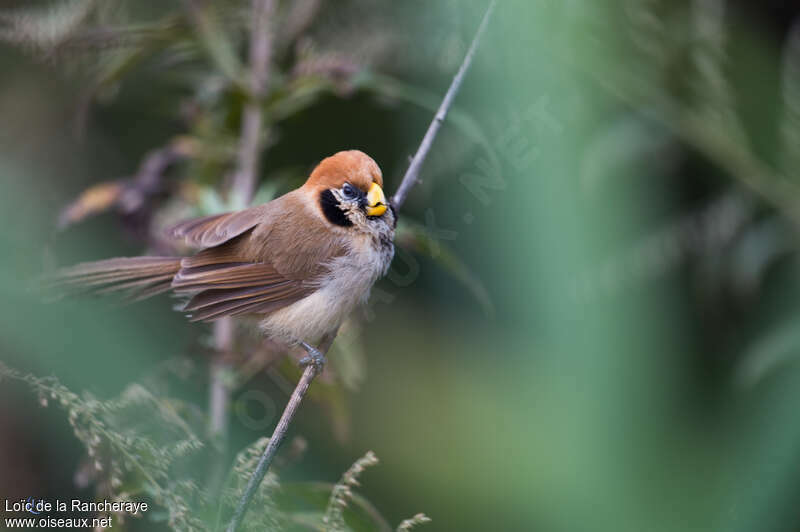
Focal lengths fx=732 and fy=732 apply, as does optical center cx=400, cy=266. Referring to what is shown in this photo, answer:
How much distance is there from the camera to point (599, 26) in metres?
1.42

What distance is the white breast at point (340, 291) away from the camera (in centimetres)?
156

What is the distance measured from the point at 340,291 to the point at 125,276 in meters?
0.46

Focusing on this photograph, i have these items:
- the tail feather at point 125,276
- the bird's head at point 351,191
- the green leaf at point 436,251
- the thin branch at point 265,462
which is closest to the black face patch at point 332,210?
the bird's head at point 351,191

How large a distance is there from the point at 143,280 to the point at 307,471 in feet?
1.81

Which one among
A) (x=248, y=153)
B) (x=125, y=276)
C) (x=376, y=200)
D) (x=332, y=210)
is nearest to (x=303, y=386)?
(x=376, y=200)

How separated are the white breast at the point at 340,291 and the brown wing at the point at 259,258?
4 cm

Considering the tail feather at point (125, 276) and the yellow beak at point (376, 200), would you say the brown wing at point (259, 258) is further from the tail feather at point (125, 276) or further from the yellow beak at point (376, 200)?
the yellow beak at point (376, 200)

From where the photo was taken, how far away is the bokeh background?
816 millimetres

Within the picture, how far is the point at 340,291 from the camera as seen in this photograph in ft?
5.16

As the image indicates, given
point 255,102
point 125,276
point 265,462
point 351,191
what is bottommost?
point 265,462

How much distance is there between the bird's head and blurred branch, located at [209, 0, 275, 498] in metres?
0.23

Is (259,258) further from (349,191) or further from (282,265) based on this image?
(349,191)

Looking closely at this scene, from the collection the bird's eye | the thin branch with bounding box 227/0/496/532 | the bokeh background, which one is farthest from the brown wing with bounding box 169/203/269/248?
the thin branch with bounding box 227/0/496/532

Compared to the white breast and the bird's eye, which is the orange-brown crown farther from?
the white breast
